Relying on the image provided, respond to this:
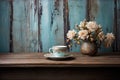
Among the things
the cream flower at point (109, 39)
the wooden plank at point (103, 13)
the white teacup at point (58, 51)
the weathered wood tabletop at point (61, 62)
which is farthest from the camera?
the wooden plank at point (103, 13)

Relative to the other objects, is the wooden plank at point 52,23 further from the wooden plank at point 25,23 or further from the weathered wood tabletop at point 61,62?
the weathered wood tabletop at point 61,62

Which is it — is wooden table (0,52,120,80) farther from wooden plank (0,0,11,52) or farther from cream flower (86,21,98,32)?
wooden plank (0,0,11,52)

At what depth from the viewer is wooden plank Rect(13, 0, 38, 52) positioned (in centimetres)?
249

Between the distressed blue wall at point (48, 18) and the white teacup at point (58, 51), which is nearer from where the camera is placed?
the white teacup at point (58, 51)

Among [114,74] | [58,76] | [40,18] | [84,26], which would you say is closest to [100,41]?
[84,26]

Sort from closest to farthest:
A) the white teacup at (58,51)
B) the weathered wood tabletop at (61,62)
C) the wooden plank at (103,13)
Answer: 1. the weathered wood tabletop at (61,62)
2. the white teacup at (58,51)
3. the wooden plank at (103,13)

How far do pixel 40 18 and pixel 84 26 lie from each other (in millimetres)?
512

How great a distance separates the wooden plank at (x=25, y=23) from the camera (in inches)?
98.0

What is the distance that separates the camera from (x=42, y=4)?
2.49m

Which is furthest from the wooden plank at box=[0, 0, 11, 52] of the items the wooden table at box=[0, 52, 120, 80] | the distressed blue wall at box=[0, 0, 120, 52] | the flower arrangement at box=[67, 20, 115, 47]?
the flower arrangement at box=[67, 20, 115, 47]

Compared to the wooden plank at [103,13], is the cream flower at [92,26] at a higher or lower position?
lower

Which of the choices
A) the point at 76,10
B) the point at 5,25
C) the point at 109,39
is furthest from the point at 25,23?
the point at 109,39

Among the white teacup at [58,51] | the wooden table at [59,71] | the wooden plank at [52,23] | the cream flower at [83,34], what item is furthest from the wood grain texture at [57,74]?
the wooden plank at [52,23]

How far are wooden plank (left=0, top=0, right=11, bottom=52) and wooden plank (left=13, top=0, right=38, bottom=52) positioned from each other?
57 mm
